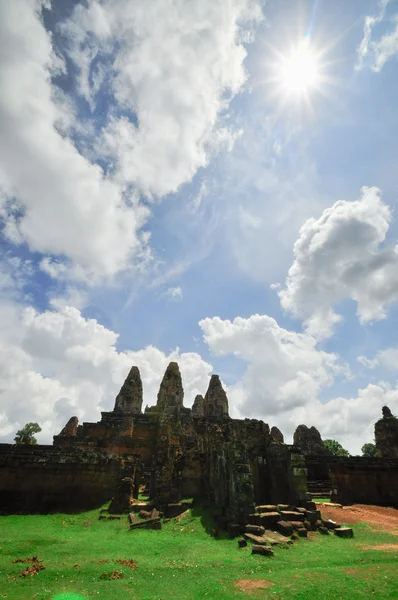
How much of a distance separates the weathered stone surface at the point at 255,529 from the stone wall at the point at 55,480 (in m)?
7.67

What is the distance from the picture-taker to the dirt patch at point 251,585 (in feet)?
19.5

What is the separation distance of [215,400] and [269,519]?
3390 cm

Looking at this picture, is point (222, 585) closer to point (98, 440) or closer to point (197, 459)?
point (197, 459)

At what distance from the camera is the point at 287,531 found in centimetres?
991

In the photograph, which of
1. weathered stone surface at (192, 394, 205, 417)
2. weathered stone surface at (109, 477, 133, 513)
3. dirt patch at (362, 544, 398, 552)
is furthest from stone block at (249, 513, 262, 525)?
weathered stone surface at (192, 394, 205, 417)

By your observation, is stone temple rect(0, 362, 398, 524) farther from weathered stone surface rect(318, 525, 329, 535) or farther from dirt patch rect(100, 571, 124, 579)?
dirt patch rect(100, 571, 124, 579)

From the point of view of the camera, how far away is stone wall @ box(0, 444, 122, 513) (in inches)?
533

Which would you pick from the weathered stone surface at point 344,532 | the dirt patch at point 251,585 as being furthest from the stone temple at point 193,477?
the dirt patch at point 251,585

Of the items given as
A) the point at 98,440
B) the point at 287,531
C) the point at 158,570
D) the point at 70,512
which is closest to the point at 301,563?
the point at 287,531

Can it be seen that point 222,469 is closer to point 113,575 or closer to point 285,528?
point 285,528

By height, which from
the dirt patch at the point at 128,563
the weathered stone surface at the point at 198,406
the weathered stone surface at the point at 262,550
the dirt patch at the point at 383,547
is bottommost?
the dirt patch at the point at 383,547

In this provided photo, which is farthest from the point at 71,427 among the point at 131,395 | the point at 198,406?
the point at 198,406

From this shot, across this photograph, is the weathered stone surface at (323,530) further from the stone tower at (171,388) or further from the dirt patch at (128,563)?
the stone tower at (171,388)

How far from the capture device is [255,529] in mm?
9594
